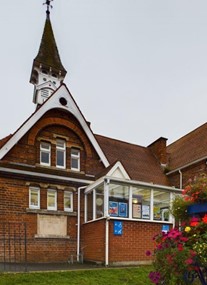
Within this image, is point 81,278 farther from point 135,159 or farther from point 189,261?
point 135,159

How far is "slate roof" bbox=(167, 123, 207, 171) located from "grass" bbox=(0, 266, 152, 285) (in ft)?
33.0

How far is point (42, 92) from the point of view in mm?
19391

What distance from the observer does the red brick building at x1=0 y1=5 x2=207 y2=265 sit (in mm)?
12414

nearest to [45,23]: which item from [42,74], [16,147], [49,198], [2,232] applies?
[42,74]

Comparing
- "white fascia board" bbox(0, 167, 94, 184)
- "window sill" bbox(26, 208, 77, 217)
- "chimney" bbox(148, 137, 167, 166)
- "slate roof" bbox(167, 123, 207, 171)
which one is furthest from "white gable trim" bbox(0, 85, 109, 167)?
"chimney" bbox(148, 137, 167, 166)

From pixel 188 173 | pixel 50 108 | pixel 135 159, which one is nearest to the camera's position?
pixel 50 108

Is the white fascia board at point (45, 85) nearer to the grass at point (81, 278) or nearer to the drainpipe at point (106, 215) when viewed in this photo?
the drainpipe at point (106, 215)

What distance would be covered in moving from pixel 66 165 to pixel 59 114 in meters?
2.63

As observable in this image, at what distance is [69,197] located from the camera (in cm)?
1480

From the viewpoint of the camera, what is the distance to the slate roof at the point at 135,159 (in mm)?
18869

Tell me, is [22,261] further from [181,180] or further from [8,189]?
[181,180]

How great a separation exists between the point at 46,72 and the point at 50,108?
596 centimetres

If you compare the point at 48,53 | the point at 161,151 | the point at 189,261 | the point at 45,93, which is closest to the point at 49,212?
the point at 45,93

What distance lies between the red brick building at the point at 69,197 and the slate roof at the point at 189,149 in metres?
1.37
